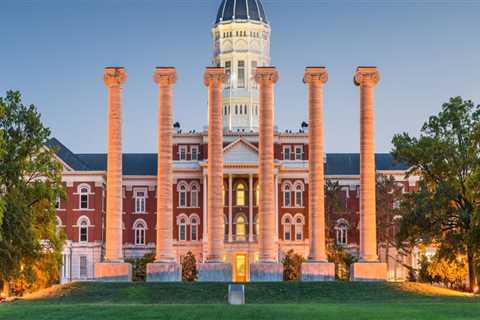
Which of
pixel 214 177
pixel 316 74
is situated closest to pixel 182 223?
pixel 214 177

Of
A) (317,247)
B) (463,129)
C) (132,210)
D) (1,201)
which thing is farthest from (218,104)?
(132,210)

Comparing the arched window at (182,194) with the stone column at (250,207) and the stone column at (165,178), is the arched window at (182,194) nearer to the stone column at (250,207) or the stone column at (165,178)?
the stone column at (250,207)

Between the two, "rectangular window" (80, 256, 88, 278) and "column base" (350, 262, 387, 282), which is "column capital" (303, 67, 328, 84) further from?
"rectangular window" (80, 256, 88, 278)

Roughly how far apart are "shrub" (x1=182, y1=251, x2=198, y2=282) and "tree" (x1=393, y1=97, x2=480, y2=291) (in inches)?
1622

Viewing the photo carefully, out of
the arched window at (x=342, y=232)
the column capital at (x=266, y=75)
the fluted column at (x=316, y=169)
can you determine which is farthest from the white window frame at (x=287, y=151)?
the fluted column at (x=316, y=169)

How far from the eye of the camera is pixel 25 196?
→ 7631 centimetres

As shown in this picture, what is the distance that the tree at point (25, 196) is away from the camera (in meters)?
73.5

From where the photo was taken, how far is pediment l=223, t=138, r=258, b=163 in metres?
130

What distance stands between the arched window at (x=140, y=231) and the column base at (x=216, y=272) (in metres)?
50.6

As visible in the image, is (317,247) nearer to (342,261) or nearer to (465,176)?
(465,176)

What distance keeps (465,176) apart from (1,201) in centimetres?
3618

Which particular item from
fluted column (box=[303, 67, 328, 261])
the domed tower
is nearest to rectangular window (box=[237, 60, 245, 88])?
the domed tower

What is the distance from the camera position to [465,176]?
81188 mm

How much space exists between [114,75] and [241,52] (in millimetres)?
71309
